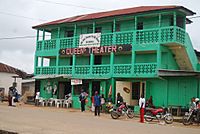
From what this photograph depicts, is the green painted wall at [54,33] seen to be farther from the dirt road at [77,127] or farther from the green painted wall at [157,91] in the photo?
the dirt road at [77,127]

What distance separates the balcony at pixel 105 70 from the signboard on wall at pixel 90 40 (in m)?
1.74

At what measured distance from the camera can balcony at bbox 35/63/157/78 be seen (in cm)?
2536

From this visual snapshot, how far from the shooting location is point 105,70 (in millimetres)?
28094

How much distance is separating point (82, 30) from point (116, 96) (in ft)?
24.9

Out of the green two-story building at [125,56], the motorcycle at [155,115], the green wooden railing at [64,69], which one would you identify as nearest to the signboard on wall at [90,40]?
the green two-story building at [125,56]

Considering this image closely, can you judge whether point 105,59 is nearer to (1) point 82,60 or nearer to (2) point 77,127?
(1) point 82,60

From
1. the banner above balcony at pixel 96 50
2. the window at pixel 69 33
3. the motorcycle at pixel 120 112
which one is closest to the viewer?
the motorcycle at pixel 120 112

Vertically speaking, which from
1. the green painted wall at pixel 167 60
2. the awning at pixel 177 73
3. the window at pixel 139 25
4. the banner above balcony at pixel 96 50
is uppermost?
the window at pixel 139 25

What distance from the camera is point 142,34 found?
26000 mm

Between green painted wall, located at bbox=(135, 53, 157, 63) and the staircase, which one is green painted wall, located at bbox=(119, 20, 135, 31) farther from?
the staircase

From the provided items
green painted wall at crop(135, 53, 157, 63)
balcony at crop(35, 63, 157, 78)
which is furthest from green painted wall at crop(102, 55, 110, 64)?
green painted wall at crop(135, 53, 157, 63)

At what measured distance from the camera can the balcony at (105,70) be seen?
25.4 m

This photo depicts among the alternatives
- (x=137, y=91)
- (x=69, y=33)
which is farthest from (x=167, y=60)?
(x=69, y=33)

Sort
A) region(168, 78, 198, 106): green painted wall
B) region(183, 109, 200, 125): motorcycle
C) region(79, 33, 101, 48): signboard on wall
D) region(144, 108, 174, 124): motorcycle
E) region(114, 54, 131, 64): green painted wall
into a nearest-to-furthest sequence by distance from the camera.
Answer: region(183, 109, 200, 125): motorcycle < region(144, 108, 174, 124): motorcycle < region(168, 78, 198, 106): green painted wall < region(114, 54, 131, 64): green painted wall < region(79, 33, 101, 48): signboard on wall
